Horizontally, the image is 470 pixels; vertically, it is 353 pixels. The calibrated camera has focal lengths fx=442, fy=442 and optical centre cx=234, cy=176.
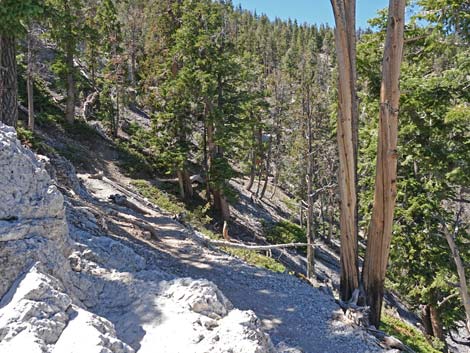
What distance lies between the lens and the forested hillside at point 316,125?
7.30 meters

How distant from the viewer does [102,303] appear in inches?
177

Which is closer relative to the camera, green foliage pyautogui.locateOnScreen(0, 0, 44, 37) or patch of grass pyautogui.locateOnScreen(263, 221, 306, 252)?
green foliage pyautogui.locateOnScreen(0, 0, 44, 37)

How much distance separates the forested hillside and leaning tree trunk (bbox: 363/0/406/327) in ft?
0.06

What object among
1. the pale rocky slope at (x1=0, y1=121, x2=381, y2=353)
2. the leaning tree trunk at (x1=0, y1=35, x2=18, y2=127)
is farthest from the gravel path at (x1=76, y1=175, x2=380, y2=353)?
the leaning tree trunk at (x1=0, y1=35, x2=18, y2=127)

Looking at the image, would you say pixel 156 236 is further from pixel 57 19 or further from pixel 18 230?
pixel 18 230

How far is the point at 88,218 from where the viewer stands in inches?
317

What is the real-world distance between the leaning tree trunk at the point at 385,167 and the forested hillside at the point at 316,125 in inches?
0.7

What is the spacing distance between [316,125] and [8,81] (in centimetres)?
2104

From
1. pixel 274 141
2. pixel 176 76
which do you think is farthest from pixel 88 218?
pixel 274 141

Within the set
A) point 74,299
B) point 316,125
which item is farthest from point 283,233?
point 74,299

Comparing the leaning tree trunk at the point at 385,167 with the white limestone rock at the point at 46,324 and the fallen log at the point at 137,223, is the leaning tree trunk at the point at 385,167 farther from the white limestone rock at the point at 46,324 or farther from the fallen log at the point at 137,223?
the white limestone rock at the point at 46,324

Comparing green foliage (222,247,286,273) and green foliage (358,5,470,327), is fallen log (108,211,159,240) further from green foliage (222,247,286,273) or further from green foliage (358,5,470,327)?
green foliage (358,5,470,327)

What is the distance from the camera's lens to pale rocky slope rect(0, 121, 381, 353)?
3.38 meters

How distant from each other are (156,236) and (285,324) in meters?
4.45
